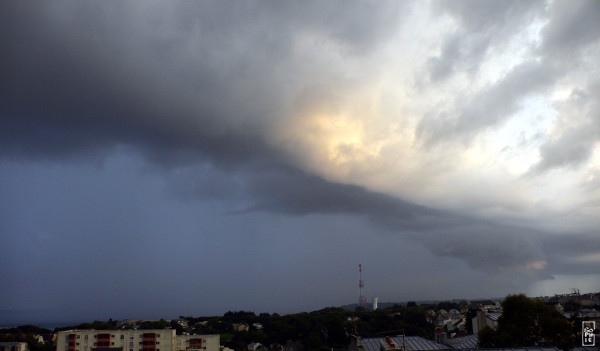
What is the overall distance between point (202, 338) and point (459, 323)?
83273mm

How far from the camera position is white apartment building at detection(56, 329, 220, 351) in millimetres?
112312

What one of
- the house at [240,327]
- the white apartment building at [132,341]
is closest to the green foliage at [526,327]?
the white apartment building at [132,341]

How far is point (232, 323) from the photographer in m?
199

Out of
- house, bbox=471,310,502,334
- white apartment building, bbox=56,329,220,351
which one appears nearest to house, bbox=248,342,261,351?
white apartment building, bbox=56,329,220,351

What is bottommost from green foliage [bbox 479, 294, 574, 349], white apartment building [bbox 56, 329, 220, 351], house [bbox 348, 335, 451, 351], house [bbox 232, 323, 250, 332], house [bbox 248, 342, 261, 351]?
house [bbox 232, 323, 250, 332]

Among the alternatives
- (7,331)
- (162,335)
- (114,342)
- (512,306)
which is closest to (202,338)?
(162,335)

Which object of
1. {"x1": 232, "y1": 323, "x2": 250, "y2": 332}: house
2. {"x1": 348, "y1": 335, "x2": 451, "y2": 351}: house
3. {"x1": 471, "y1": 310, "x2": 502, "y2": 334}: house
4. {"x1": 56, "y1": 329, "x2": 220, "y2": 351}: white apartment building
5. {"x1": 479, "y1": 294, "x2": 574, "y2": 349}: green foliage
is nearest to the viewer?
{"x1": 348, "y1": 335, "x2": 451, "y2": 351}: house

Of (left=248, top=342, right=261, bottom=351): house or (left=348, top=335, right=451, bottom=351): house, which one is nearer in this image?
(left=348, top=335, right=451, bottom=351): house

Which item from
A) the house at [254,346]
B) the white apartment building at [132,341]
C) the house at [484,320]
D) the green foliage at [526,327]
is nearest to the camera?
the green foliage at [526,327]

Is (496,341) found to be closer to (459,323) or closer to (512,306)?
(512,306)

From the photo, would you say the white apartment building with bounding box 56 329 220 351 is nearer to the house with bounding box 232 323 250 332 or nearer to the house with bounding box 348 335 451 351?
the house with bounding box 348 335 451 351

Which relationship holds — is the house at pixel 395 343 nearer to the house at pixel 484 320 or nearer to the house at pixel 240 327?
the house at pixel 484 320

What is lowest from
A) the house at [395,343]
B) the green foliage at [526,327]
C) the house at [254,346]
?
the house at [254,346]

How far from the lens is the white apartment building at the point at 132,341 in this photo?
368 ft
